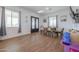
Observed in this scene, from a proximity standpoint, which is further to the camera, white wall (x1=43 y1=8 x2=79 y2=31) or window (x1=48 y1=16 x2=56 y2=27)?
window (x1=48 y1=16 x2=56 y2=27)

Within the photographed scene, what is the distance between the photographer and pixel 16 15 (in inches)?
232


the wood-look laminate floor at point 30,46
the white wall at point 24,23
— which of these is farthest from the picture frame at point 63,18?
the white wall at point 24,23

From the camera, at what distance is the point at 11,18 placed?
5.37 meters

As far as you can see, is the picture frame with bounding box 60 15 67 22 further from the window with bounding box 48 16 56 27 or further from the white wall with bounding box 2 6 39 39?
the white wall with bounding box 2 6 39 39

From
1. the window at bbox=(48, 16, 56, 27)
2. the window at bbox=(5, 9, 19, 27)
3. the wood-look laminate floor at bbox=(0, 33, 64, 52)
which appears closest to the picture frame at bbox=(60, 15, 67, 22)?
the window at bbox=(48, 16, 56, 27)

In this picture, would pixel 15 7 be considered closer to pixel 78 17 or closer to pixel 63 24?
pixel 63 24

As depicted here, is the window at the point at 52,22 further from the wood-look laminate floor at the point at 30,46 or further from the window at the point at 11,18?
the window at the point at 11,18

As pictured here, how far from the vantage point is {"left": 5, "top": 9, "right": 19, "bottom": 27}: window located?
5055 millimetres

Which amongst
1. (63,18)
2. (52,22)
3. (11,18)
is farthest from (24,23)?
(63,18)

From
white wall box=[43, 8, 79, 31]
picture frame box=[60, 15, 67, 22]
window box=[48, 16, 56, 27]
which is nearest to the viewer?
white wall box=[43, 8, 79, 31]

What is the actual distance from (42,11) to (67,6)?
7.11 feet

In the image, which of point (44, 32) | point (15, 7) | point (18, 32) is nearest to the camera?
point (15, 7)

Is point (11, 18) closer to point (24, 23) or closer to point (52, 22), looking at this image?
point (24, 23)
